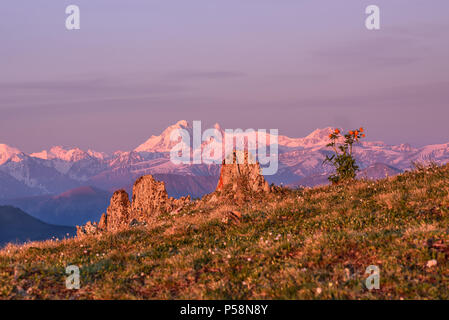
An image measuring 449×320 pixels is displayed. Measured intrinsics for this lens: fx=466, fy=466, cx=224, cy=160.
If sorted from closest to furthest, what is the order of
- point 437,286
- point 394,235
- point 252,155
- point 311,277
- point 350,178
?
point 437,286, point 311,277, point 394,235, point 350,178, point 252,155

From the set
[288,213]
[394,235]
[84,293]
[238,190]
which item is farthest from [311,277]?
[238,190]

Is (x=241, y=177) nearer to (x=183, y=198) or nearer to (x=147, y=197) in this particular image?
(x=183, y=198)

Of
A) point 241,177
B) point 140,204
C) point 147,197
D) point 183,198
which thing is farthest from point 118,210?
point 241,177

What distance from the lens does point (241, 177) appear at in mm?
25750

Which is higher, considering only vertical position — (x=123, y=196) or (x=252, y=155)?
(x=252, y=155)

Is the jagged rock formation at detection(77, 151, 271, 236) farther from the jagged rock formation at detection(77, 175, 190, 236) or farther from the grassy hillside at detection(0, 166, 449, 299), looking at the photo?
the grassy hillside at detection(0, 166, 449, 299)

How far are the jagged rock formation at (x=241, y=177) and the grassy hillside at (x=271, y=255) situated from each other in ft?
19.0

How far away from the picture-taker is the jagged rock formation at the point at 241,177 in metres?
25.0

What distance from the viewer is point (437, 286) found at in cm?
941

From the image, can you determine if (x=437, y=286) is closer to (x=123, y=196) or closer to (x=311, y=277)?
(x=311, y=277)

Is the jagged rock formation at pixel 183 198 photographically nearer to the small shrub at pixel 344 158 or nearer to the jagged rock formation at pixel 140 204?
the jagged rock formation at pixel 140 204

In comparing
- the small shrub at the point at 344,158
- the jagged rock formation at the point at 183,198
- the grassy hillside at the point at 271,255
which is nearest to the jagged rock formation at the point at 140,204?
the jagged rock formation at the point at 183,198

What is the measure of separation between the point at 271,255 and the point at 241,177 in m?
13.5
